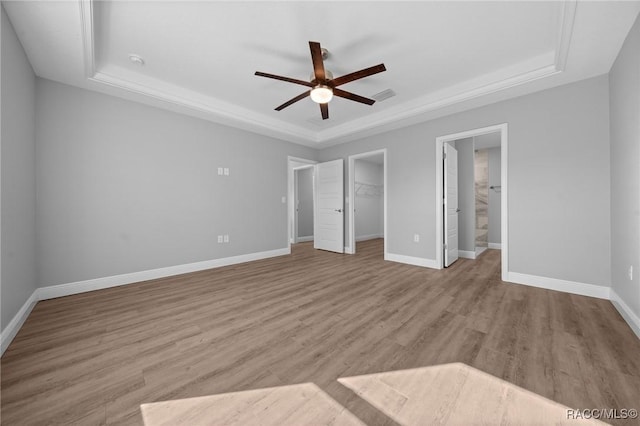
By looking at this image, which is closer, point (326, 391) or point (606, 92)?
point (326, 391)

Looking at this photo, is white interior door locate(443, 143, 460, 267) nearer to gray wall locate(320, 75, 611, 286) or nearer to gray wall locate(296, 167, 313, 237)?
gray wall locate(320, 75, 611, 286)

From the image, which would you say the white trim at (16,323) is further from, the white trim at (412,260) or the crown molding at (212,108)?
the white trim at (412,260)

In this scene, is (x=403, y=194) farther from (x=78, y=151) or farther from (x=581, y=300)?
(x=78, y=151)

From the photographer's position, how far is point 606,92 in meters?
2.74

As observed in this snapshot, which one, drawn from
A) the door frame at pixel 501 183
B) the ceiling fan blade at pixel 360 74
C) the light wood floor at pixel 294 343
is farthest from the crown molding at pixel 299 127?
the light wood floor at pixel 294 343

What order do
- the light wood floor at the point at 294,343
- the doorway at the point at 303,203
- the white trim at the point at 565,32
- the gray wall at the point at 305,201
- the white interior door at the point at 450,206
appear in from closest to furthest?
the light wood floor at the point at 294,343
the white trim at the point at 565,32
the white interior door at the point at 450,206
the doorway at the point at 303,203
the gray wall at the point at 305,201

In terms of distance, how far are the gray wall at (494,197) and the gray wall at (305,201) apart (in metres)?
4.88

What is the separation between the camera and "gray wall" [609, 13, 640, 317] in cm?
200

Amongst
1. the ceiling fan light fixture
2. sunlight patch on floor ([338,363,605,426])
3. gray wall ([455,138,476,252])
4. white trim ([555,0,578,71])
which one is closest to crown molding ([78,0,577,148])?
white trim ([555,0,578,71])

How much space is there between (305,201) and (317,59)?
17.6 ft

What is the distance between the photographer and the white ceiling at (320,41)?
2.10m

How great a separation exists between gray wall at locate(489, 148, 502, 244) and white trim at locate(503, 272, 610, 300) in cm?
329

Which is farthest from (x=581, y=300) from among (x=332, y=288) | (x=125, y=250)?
(x=125, y=250)

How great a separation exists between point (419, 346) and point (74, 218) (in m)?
4.09
